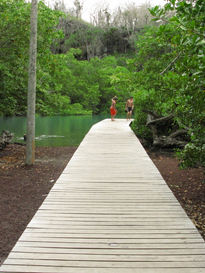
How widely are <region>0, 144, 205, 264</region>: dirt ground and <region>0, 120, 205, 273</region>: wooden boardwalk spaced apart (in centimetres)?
91

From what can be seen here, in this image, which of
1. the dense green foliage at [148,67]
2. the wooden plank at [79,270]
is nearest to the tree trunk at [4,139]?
the dense green foliage at [148,67]

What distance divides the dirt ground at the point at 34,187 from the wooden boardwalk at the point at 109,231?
2.98 feet

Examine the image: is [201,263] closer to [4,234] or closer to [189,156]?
[189,156]

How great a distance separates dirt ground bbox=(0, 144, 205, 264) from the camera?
17.6 ft

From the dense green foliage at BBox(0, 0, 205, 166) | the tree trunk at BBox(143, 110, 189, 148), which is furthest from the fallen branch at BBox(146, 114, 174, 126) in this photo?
the dense green foliage at BBox(0, 0, 205, 166)

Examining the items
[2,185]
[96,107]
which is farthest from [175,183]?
[96,107]

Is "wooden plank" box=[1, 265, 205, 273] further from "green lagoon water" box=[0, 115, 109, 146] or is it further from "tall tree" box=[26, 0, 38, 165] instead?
"green lagoon water" box=[0, 115, 109, 146]

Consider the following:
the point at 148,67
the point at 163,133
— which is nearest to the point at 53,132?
the point at 163,133

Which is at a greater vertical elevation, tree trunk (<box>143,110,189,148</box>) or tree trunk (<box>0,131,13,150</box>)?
tree trunk (<box>143,110,189,148</box>)

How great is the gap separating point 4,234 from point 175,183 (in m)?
5.40

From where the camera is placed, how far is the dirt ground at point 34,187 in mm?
5367

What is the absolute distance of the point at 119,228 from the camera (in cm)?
382

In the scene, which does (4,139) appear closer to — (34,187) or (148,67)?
(34,187)

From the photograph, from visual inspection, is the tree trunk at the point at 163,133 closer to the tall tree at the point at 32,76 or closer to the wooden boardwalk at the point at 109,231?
the tall tree at the point at 32,76
